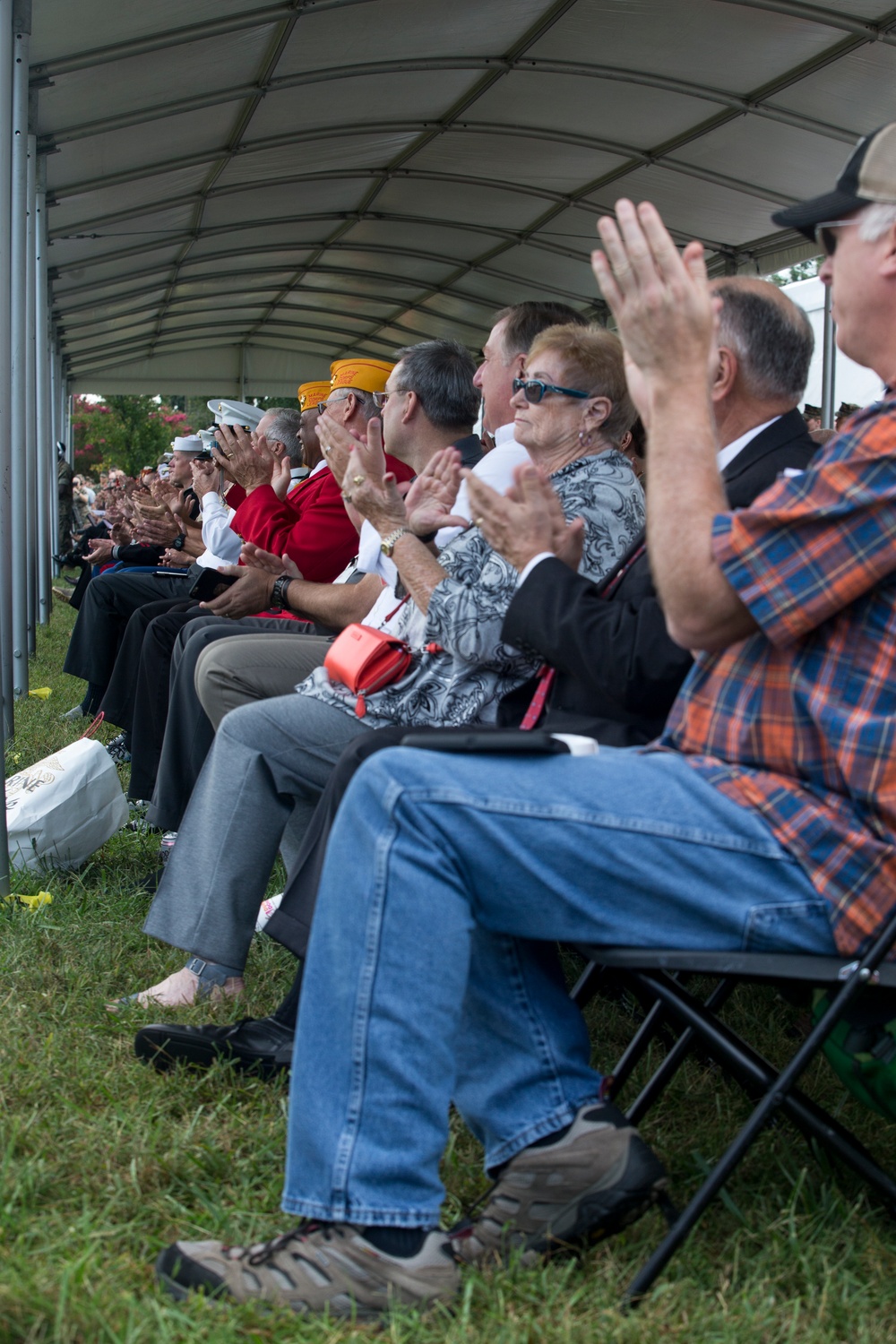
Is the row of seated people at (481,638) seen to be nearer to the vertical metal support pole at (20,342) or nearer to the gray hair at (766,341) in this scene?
the gray hair at (766,341)

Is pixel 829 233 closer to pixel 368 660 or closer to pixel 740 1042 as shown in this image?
pixel 740 1042

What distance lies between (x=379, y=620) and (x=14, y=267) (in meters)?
6.12

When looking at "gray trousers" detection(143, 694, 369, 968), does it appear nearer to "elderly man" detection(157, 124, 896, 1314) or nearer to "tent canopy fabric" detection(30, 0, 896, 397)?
"elderly man" detection(157, 124, 896, 1314)

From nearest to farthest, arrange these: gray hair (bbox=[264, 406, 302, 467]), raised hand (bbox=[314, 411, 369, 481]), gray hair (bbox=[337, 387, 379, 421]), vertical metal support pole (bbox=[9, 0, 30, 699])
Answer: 1. raised hand (bbox=[314, 411, 369, 481])
2. gray hair (bbox=[337, 387, 379, 421])
3. gray hair (bbox=[264, 406, 302, 467])
4. vertical metal support pole (bbox=[9, 0, 30, 699])

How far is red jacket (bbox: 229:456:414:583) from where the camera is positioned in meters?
4.54

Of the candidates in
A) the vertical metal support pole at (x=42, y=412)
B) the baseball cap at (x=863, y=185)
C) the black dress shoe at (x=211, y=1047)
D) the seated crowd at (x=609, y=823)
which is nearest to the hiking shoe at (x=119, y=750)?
the black dress shoe at (x=211, y=1047)

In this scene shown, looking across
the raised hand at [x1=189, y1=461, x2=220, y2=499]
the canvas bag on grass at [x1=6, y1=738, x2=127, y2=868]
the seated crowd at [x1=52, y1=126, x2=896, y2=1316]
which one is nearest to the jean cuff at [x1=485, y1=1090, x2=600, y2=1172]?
the seated crowd at [x1=52, y1=126, x2=896, y2=1316]

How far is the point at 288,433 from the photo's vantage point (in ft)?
21.7

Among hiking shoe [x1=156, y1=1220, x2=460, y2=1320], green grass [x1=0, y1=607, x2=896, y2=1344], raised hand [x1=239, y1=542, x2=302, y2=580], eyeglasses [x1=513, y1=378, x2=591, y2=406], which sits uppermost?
eyeglasses [x1=513, y1=378, x2=591, y2=406]

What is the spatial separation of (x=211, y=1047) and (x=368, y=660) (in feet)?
2.95

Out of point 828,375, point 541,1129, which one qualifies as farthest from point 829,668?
point 828,375

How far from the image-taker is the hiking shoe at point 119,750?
5891mm

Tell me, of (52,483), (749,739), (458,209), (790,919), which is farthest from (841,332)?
(52,483)

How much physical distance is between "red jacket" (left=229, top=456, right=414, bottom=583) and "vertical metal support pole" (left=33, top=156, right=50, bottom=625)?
6285 mm
